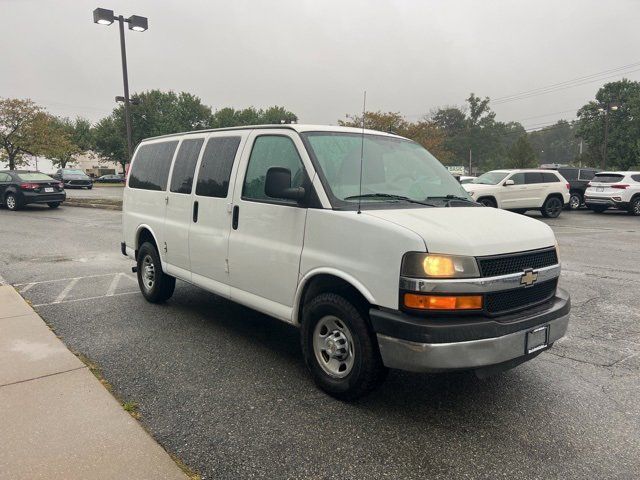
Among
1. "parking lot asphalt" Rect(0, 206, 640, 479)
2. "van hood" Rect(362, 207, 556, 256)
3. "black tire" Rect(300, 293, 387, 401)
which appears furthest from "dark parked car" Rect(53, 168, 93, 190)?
"van hood" Rect(362, 207, 556, 256)

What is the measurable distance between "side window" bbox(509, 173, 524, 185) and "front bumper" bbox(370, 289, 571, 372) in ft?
49.1

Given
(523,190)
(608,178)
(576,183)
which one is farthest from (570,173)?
(523,190)

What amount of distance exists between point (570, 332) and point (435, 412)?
2.43m

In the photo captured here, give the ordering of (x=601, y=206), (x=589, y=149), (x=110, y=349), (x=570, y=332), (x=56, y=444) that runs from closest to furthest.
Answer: (x=56, y=444) < (x=110, y=349) < (x=570, y=332) < (x=601, y=206) < (x=589, y=149)

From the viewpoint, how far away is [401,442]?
118 inches

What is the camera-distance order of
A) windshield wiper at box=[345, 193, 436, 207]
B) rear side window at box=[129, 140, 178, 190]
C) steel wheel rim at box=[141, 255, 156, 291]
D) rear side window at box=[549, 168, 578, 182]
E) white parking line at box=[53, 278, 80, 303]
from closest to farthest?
1. windshield wiper at box=[345, 193, 436, 207]
2. rear side window at box=[129, 140, 178, 190]
3. steel wheel rim at box=[141, 255, 156, 291]
4. white parking line at box=[53, 278, 80, 303]
5. rear side window at box=[549, 168, 578, 182]

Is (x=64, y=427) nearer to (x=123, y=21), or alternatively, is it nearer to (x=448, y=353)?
(x=448, y=353)

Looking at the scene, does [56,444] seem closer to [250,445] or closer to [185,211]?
[250,445]

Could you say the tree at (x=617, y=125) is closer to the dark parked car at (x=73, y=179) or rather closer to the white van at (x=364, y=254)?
the dark parked car at (x=73, y=179)

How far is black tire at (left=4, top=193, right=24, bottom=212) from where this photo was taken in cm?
1847

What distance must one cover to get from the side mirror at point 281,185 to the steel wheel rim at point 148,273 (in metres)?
2.97

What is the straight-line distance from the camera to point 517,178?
17.0 meters

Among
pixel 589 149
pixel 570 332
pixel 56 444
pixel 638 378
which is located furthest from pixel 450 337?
pixel 589 149

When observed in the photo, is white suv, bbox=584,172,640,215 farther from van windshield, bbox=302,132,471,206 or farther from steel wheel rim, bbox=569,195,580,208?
van windshield, bbox=302,132,471,206
